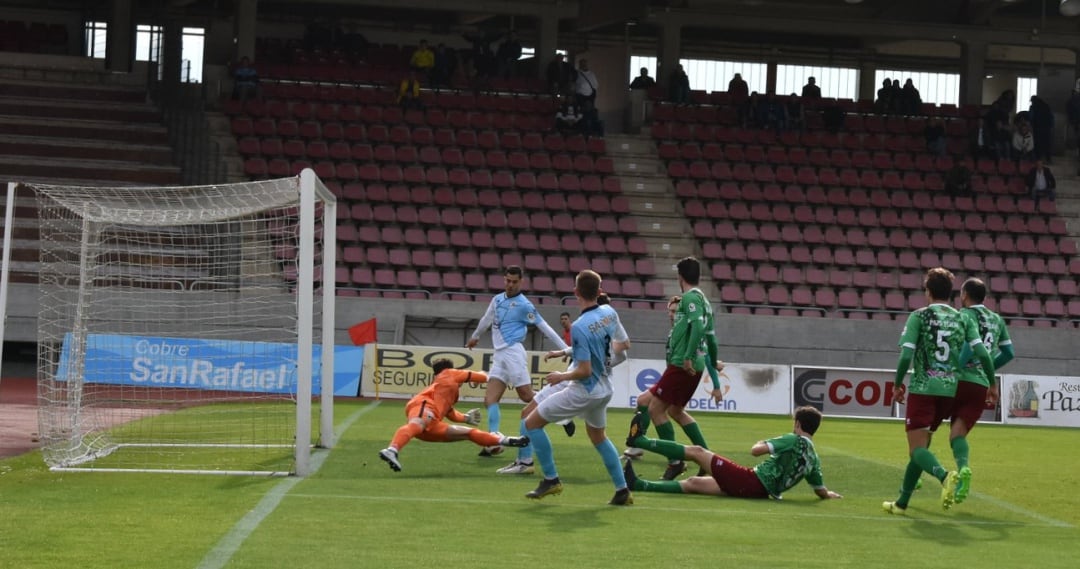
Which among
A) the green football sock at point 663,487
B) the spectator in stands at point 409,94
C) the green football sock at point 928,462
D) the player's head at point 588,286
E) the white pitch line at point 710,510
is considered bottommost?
the white pitch line at point 710,510

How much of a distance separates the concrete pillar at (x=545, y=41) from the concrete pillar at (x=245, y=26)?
23.8ft

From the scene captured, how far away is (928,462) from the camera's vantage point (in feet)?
35.6

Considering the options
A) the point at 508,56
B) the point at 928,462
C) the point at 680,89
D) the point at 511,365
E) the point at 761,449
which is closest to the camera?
the point at 928,462

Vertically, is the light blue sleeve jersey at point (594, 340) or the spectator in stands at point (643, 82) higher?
the spectator in stands at point (643, 82)

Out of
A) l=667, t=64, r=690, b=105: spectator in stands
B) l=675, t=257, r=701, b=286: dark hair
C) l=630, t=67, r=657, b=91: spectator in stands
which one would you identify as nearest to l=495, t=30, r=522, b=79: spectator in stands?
l=630, t=67, r=657, b=91: spectator in stands

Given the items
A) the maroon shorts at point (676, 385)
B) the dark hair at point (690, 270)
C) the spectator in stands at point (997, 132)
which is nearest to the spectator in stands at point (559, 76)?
the spectator in stands at point (997, 132)

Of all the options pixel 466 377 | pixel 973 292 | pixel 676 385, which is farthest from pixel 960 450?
pixel 466 377

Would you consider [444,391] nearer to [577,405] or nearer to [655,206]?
[577,405]

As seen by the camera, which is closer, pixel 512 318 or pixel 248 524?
pixel 248 524

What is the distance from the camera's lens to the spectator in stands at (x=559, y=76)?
117ft

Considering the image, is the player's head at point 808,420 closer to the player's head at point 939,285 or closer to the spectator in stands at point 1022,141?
the player's head at point 939,285

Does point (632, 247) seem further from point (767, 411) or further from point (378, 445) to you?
point (378, 445)

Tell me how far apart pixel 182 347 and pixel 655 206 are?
13825 mm

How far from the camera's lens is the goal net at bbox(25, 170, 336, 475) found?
13406 millimetres
